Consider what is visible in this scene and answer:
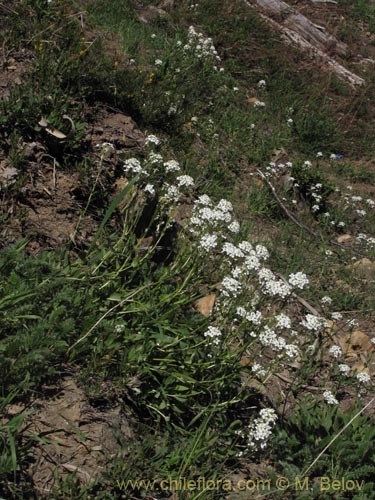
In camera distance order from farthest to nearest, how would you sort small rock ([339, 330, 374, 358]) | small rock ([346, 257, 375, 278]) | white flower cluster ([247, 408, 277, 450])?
small rock ([346, 257, 375, 278]), small rock ([339, 330, 374, 358]), white flower cluster ([247, 408, 277, 450])

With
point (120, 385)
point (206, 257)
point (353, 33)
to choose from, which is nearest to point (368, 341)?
point (206, 257)

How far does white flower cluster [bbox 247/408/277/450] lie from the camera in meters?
3.21

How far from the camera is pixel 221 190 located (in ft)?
21.9

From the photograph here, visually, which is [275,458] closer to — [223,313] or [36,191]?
[223,313]

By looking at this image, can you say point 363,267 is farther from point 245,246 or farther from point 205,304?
point 245,246

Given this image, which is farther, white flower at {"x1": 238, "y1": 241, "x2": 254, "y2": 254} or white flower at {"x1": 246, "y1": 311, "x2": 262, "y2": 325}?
white flower at {"x1": 238, "y1": 241, "x2": 254, "y2": 254}

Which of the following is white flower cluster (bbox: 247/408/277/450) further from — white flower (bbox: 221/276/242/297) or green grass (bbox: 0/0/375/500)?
white flower (bbox: 221/276/242/297)

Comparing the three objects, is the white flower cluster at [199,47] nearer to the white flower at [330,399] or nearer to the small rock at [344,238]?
the small rock at [344,238]

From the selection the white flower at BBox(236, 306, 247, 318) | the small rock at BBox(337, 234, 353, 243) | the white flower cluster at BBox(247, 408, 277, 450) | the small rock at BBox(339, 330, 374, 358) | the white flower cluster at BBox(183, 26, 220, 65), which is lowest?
the small rock at BBox(337, 234, 353, 243)

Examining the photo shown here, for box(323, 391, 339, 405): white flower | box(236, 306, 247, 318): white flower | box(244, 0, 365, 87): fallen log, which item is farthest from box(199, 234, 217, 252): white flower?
box(244, 0, 365, 87): fallen log

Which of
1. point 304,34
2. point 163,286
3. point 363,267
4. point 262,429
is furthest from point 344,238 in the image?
point 304,34

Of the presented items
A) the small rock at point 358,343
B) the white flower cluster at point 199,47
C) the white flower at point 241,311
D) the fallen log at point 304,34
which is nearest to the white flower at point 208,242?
the white flower at point 241,311

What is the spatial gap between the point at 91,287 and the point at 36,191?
1.36 meters

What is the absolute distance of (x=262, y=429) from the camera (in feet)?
10.6
